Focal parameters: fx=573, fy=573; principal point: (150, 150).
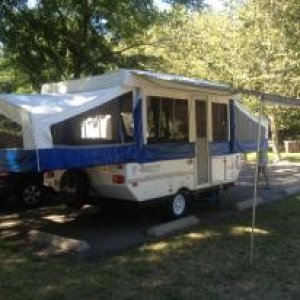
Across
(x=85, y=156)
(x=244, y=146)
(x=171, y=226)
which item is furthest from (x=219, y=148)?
(x=85, y=156)

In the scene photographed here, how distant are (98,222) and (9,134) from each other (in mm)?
2886

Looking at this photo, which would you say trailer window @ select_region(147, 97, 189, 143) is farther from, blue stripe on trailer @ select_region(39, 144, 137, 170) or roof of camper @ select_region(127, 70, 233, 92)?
blue stripe on trailer @ select_region(39, 144, 137, 170)

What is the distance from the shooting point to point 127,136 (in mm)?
9703

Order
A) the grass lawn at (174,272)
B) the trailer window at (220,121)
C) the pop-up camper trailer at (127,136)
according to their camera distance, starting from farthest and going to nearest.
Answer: the trailer window at (220,121) < the pop-up camper trailer at (127,136) < the grass lawn at (174,272)

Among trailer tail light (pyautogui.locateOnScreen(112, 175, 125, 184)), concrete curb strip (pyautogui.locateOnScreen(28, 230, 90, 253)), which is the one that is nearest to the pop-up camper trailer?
trailer tail light (pyautogui.locateOnScreen(112, 175, 125, 184))

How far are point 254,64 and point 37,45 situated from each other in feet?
41.0

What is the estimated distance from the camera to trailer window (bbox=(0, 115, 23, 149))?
8273 mm

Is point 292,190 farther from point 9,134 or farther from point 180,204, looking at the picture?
point 9,134

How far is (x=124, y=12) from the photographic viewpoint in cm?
1568

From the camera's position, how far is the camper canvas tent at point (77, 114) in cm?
756

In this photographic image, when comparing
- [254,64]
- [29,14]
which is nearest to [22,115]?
[29,14]

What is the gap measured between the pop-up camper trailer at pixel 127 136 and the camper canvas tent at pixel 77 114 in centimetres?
1

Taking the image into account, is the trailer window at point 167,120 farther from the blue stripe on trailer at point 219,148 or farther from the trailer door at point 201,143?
the blue stripe on trailer at point 219,148

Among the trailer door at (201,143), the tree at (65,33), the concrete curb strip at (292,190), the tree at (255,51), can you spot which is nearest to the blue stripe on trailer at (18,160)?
the trailer door at (201,143)
